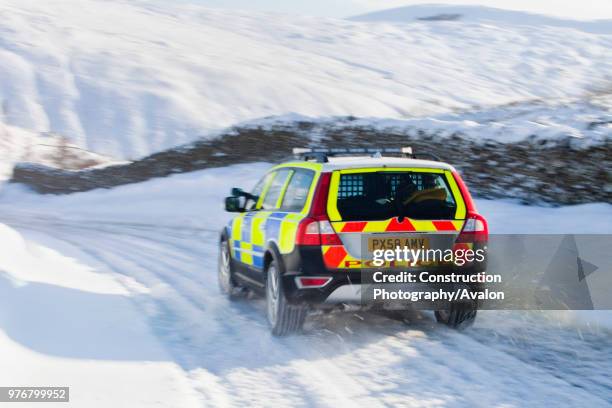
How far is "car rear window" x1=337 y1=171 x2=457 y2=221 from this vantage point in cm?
707

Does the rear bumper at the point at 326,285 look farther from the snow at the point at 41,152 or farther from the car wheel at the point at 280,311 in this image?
the snow at the point at 41,152

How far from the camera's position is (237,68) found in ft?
226

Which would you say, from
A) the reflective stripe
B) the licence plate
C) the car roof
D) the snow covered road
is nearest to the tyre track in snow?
the snow covered road

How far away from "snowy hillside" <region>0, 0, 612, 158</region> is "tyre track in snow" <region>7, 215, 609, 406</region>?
43817 mm

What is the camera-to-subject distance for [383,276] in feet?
22.9

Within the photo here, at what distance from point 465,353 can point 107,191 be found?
2209 centimetres

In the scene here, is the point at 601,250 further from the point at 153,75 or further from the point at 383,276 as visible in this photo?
the point at 153,75

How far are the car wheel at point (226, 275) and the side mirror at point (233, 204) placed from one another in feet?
2.40

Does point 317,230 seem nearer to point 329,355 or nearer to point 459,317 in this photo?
point 329,355

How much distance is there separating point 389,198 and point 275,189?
152 cm

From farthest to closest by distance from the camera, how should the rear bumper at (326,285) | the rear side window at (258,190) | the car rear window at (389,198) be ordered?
the rear side window at (258,190)
the car rear window at (389,198)
the rear bumper at (326,285)

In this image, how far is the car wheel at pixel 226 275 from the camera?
371 inches

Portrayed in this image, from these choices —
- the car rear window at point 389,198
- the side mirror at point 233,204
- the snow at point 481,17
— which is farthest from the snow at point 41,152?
the snow at point 481,17

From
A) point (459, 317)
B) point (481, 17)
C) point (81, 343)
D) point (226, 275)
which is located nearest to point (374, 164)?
point (459, 317)
